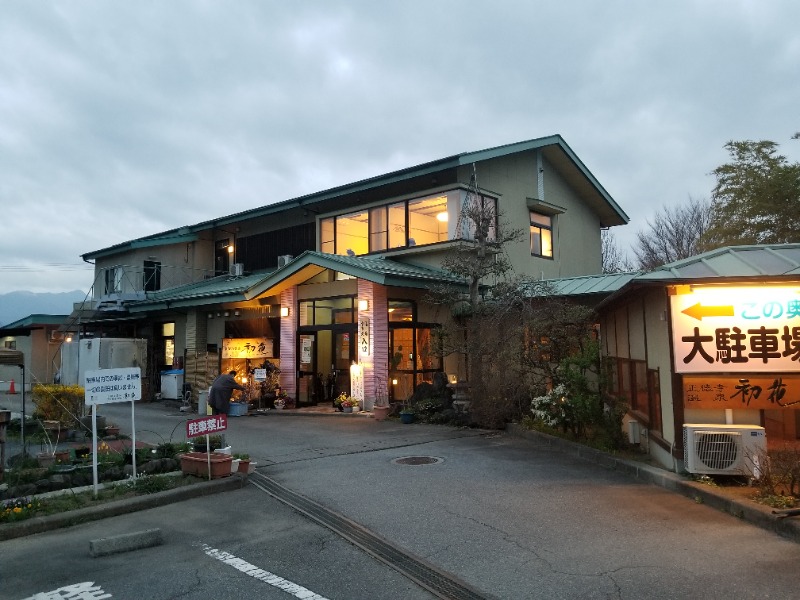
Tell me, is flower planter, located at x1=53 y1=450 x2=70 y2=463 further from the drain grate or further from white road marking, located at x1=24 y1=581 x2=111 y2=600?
white road marking, located at x1=24 y1=581 x2=111 y2=600

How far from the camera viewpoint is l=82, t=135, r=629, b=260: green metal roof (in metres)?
17.6

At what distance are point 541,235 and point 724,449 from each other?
1430cm

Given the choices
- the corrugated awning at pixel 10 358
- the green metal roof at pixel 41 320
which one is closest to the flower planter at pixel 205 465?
the corrugated awning at pixel 10 358

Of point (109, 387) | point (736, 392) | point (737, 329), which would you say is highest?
point (737, 329)

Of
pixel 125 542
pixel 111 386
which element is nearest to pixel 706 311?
pixel 125 542

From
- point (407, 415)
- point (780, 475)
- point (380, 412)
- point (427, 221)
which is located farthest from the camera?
point (427, 221)

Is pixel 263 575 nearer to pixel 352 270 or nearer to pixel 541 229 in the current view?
pixel 352 270

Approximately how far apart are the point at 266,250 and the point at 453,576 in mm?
20714

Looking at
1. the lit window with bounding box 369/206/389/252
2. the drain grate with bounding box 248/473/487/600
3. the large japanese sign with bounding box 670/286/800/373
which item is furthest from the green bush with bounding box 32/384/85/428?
the large japanese sign with bounding box 670/286/800/373

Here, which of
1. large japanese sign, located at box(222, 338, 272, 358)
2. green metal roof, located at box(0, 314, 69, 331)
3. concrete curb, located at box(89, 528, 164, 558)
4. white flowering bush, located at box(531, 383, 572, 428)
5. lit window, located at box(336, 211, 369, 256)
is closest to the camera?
concrete curb, located at box(89, 528, 164, 558)

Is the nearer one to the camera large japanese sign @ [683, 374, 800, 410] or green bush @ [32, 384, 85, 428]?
large japanese sign @ [683, 374, 800, 410]

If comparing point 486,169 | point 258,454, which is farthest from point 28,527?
point 486,169

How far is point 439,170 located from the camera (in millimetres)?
17359

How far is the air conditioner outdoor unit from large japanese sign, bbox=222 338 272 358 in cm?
1532
